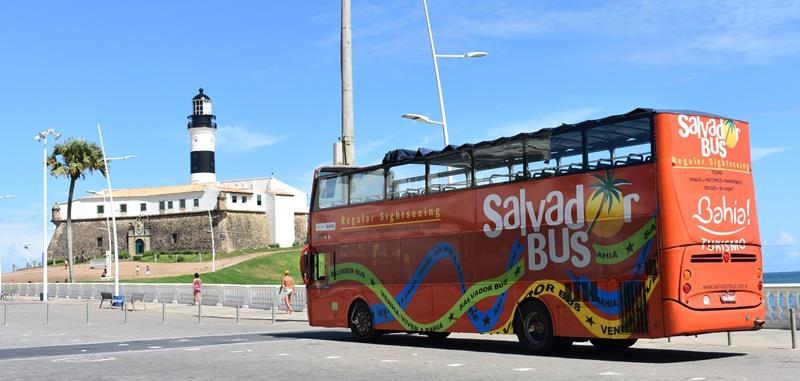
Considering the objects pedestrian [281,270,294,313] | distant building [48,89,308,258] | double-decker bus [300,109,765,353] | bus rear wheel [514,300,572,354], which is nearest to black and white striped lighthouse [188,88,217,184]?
distant building [48,89,308,258]

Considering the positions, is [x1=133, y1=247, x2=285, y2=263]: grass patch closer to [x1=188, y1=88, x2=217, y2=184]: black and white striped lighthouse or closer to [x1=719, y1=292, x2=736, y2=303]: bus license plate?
[x1=188, y1=88, x2=217, y2=184]: black and white striped lighthouse

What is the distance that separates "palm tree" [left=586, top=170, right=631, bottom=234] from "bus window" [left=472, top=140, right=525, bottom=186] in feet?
6.24

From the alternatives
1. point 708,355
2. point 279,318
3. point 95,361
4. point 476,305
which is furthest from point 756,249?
point 279,318

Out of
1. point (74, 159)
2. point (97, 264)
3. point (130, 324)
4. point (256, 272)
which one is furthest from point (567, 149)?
point (97, 264)

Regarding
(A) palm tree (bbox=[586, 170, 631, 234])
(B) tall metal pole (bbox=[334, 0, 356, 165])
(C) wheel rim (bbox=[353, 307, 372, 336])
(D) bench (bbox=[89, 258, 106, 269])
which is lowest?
(C) wheel rim (bbox=[353, 307, 372, 336])

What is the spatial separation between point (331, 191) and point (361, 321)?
3.40 metres

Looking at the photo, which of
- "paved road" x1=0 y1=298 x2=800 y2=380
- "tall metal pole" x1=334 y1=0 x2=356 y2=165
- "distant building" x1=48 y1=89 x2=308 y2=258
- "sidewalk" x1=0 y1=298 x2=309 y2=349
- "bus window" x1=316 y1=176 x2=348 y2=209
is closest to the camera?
"paved road" x1=0 y1=298 x2=800 y2=380

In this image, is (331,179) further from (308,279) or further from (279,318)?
(279,318)

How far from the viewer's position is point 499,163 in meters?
18.4

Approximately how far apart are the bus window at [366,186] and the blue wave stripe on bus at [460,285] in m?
2.13

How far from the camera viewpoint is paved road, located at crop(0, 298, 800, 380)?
14320mm

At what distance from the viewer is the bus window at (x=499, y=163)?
17928 mm

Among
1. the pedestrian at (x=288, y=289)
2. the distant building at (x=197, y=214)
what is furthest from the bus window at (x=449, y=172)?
the distant building at (x=197, y=214)

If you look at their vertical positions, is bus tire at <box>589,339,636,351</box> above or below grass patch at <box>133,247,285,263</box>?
below
